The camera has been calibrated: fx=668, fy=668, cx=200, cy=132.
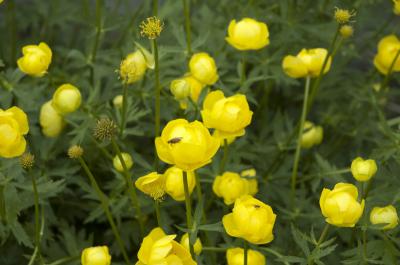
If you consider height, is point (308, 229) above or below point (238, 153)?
below


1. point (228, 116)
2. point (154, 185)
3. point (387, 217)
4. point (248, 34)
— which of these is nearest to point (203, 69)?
point (248, 34)

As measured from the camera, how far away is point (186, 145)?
38.9 inches

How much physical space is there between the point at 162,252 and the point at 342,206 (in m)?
0.29

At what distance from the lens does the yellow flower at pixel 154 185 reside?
1.06 m

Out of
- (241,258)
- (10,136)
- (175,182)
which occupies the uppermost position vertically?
(10,136)

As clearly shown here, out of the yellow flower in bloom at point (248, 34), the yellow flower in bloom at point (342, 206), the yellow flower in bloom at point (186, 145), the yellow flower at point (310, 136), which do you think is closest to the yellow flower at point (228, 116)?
the yellow flower in bloom at point (186, 145)

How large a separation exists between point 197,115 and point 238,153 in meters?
0.18

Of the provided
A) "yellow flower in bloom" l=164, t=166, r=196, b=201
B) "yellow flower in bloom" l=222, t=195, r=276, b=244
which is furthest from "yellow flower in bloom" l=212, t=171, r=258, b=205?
"yellow flower in bloom" l=222, t=195, r=276, b=244

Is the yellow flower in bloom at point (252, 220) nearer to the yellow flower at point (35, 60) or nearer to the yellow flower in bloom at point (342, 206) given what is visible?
the yellow flower in bloom at point (342, 206)

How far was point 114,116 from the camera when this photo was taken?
58.6 inches

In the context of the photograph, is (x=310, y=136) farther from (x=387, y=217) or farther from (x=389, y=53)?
(x=387, y=217)

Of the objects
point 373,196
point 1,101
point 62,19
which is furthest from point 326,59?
point 62,19

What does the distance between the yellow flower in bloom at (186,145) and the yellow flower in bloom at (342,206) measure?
7.9 inches

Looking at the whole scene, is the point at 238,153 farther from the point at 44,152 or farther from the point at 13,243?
the point at 13,243
